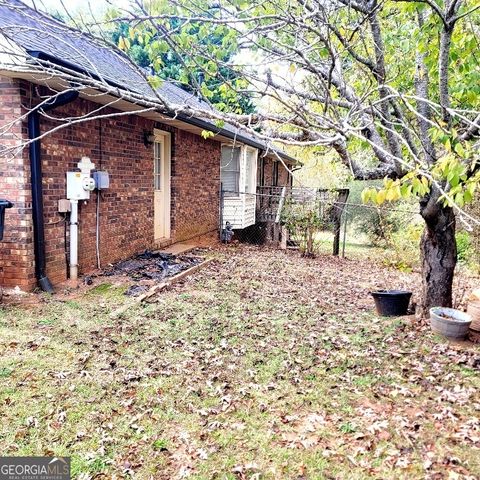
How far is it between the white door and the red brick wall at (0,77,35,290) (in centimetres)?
412

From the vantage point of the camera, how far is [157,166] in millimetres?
9500

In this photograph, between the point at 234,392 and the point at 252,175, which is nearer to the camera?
the point at 234,392

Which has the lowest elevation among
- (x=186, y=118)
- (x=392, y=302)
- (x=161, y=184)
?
(x=392, y=302)

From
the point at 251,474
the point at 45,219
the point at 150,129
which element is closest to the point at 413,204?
the point at 150,129

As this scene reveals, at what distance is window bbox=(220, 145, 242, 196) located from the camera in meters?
13.4

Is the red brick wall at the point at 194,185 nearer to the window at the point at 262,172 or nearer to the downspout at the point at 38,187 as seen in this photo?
the window at the point at 262,172

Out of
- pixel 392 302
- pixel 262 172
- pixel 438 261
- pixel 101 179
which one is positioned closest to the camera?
pixel 438 261

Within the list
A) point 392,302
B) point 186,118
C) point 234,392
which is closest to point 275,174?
point 186,118

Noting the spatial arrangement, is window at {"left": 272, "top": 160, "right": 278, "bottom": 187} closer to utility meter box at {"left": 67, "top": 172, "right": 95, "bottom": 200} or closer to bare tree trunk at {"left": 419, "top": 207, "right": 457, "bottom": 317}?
utility meter box at {"left": 67, "top": 172, "right": 95, "bottom": 200}

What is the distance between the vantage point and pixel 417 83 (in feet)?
14.6

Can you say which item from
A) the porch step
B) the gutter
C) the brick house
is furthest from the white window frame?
the porch step

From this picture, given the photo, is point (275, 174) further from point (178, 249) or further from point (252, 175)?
point (178, 249)

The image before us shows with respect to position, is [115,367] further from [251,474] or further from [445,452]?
[445,452]

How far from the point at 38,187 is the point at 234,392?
12.8 feet
